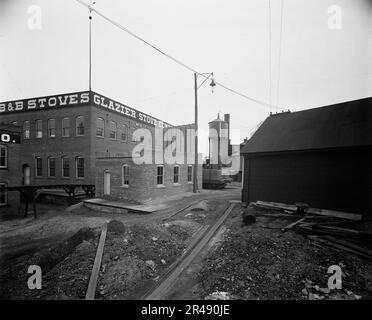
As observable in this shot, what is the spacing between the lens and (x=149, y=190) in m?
14.7

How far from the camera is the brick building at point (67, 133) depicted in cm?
1967

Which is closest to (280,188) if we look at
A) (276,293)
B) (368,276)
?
(368,276)

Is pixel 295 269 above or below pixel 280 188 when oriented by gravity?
below

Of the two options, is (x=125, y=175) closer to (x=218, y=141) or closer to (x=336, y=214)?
(x=336, y=214)

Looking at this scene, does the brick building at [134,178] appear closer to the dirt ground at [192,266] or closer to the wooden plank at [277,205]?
the dirt ground at [192,266]

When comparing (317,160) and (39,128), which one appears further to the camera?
(39,128)

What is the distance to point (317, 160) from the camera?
10.4 m

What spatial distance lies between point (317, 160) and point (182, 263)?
30.2ft

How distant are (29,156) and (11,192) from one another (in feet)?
32.4

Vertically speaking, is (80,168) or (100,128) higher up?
(100,128)

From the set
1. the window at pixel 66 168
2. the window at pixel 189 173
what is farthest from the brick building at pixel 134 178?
the window at pixel 66 168

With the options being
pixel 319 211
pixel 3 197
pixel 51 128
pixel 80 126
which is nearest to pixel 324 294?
pixel 319 211

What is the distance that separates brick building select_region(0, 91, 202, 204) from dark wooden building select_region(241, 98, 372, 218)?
28.0 feet
